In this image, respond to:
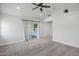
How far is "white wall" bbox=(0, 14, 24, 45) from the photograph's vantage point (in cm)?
161

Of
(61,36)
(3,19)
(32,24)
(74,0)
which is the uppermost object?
(74,0)

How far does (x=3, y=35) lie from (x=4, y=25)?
241 millimetres

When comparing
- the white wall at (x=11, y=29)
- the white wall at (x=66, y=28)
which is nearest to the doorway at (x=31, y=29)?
the white wall at (x=11, y=29)

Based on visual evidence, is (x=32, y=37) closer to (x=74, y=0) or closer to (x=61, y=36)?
(x=61, y=36)

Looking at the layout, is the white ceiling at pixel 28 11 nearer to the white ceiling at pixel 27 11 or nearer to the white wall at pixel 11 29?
the white ceiling at pixel 27 11

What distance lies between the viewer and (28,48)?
6.06ft

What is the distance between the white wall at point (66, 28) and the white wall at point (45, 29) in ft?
0.47

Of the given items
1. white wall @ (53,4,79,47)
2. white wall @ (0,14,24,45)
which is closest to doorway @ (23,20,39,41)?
white wall @ (0,14,24,45)

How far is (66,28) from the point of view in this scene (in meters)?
1.96

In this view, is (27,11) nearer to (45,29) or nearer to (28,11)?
(28,11)

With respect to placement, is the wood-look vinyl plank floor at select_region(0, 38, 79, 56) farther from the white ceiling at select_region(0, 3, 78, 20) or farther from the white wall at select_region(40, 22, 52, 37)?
the white ceiling at select_region(0, 3, 78, 20)

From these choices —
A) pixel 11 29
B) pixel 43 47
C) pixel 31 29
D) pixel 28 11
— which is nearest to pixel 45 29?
pixel 31 29

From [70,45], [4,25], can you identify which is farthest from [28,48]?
[70,45]

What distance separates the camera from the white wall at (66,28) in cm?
189
